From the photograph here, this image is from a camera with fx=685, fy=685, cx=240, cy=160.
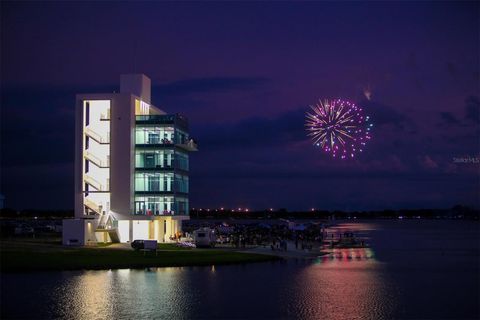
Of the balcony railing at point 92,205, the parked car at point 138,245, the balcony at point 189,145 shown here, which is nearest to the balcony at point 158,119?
the balcony at point 189,145

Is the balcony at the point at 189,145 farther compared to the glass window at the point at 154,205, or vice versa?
the balcony at the point at 189,145

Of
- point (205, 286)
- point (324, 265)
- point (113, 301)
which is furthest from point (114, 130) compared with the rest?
point (113, 301)

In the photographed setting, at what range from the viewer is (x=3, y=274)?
181ft

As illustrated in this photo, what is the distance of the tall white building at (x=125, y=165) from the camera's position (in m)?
94.5

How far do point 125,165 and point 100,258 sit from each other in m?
29.6

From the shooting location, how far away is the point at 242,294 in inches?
1916

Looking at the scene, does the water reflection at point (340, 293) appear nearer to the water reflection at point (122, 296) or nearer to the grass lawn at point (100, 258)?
the water reflection at point (122, 296)

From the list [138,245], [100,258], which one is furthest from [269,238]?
[100,258]

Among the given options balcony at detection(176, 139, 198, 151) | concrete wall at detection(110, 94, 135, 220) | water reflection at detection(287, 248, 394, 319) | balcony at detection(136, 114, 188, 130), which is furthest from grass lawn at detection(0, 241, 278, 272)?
balcony at detection(176, 139, 198, 151)

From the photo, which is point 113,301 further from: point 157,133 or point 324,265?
point 157,133

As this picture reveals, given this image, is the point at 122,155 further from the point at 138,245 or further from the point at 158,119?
the point at 138,245

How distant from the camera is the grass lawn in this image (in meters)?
60.4

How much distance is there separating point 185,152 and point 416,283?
177ft

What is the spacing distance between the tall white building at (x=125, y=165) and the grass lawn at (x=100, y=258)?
16897 millimetres
